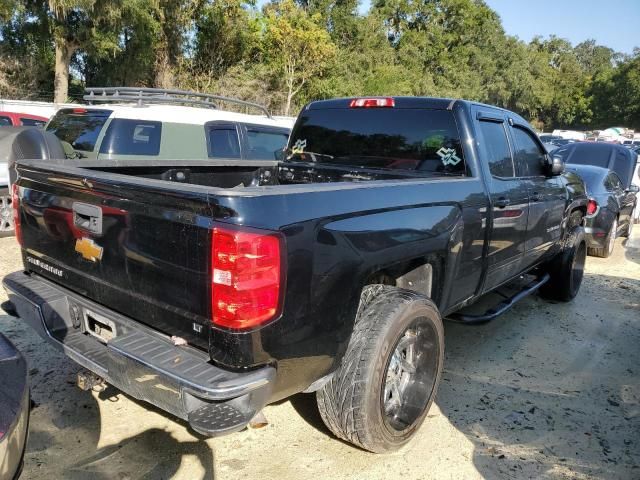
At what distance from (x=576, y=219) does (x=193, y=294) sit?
5.11 m

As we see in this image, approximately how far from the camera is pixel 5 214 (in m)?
7.51

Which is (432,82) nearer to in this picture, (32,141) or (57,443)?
(32,141)

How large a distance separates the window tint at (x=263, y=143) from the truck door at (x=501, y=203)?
453 cm

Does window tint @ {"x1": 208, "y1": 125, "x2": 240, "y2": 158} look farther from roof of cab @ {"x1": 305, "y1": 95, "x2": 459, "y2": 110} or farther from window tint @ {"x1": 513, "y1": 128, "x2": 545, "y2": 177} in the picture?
window tint @ {"x1": 513, "y1": 128, "x2": 545, "y2": 177}

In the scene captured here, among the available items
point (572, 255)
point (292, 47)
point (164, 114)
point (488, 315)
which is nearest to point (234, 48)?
point (292, 47)

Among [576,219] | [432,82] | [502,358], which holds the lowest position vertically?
[502,358]

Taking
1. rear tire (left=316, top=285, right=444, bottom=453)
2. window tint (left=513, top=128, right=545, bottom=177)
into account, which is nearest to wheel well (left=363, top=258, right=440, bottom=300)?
rear tire (left=316, top=285, right=444, bottom=453)

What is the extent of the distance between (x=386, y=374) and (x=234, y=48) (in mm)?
26537

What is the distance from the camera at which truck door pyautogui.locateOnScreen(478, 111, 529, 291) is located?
3871 millimetres

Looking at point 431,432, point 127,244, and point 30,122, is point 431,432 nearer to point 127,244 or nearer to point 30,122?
point 127,244

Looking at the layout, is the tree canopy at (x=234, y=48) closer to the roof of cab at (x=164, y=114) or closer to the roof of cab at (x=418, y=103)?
the roof of cab at (x=164, y=114)

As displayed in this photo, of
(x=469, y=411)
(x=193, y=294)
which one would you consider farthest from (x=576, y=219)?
(x=193, y=294)

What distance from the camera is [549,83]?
71.3 m

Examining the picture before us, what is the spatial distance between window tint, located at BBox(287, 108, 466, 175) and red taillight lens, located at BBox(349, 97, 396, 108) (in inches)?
1.2
